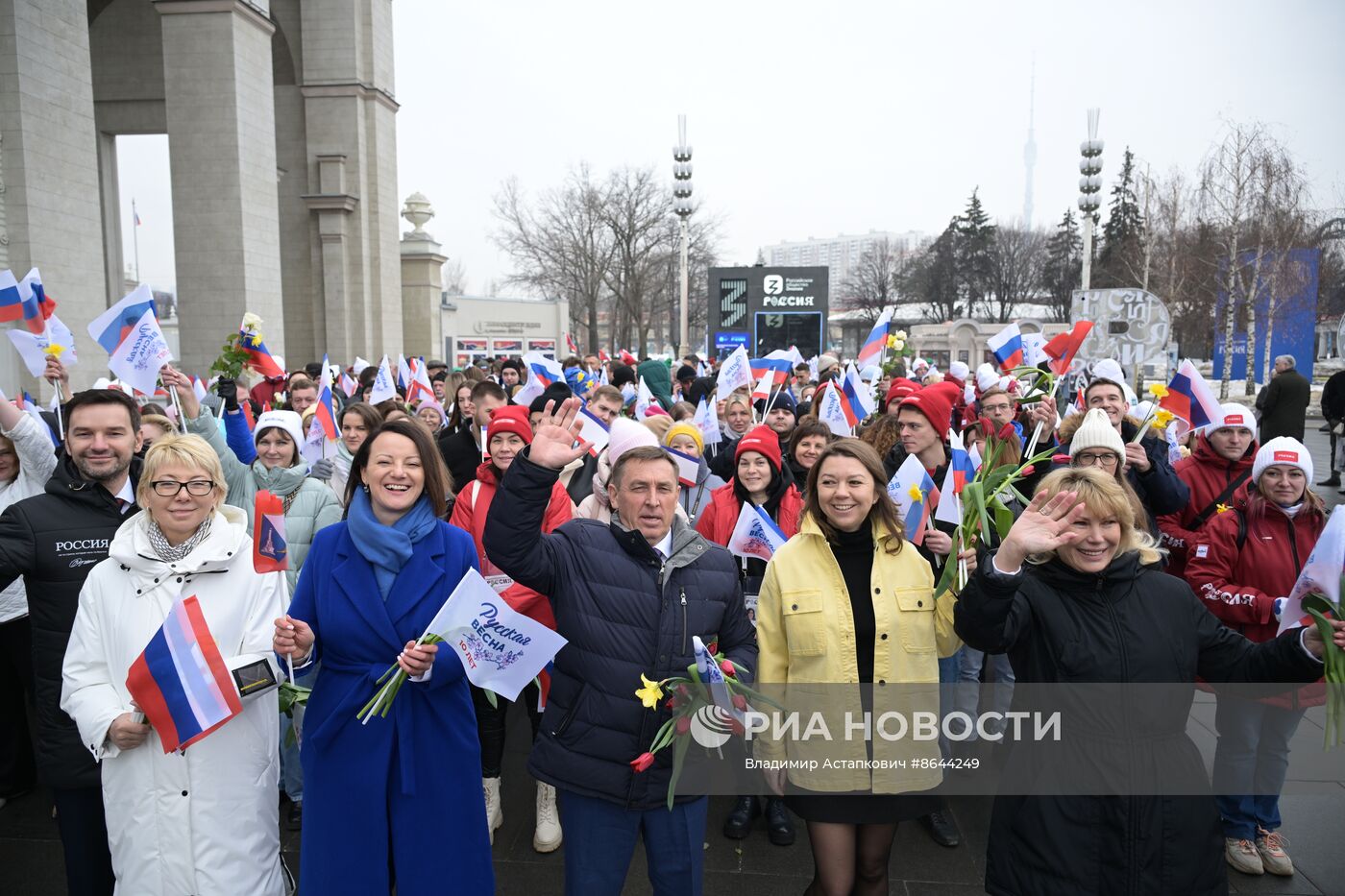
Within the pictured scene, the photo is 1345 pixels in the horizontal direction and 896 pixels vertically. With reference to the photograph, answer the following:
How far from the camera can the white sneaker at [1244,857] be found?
4.12 metres

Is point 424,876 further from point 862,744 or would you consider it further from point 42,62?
point 42,62

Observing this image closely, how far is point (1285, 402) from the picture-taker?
13367mm

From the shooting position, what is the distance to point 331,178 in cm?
2403

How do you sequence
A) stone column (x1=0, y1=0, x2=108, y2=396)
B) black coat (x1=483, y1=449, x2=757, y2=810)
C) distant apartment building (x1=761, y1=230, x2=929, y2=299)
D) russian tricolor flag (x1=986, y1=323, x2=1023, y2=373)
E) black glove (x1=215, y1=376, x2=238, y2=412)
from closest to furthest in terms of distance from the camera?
black coat (x1=483, y1=449, x2=757, y2=810)
black glove (x1=215, y1=376, x2=238, y2=412)
russian tricolor flag (x1=986, y1=323, x2=1023, y2=373)
stone column (x1=0, y1=0, x2=108, y2=396)
distant apartment building (x1=761, y1=230, x2=929, y2=299)

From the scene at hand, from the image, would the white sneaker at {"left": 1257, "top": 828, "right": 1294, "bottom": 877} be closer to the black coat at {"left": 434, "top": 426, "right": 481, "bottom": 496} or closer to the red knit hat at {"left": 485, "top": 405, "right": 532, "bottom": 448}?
the red knit hat at {"left": 485, "top": 405, "right": 532, "bottom": 448}

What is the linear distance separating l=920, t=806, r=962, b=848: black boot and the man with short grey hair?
11430mm

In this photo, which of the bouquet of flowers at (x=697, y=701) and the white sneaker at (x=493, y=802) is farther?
the white sneaker at (x=493, y=802)

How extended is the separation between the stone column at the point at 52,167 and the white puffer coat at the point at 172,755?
10294mm

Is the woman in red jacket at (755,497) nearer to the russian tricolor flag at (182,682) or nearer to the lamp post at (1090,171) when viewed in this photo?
the russian tricolor flag at (182,682)

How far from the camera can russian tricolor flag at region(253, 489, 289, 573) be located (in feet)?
9.35

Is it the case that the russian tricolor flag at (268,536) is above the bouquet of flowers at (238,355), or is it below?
below

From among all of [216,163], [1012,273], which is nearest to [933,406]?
[216,163]

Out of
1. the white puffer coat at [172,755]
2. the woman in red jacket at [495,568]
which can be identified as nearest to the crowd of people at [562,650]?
the white puffer coat at [172,755]

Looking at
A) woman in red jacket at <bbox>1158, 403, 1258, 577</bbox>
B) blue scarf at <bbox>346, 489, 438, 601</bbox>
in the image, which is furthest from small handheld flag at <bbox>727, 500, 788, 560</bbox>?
woman in red jacket at <bbox>1158, 403, 1258, 577</bbox>
